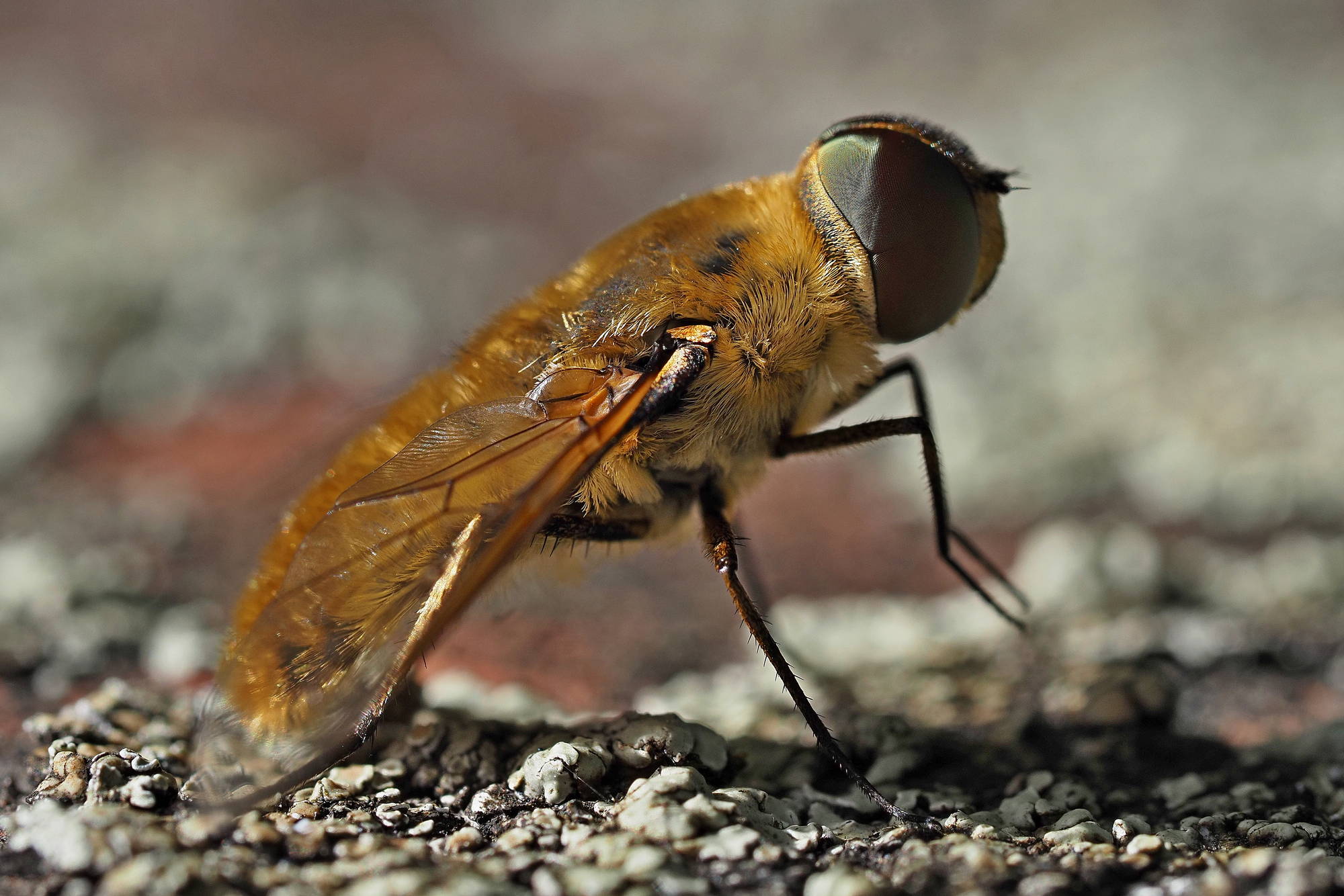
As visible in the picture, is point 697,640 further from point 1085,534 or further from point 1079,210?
point 1079,210

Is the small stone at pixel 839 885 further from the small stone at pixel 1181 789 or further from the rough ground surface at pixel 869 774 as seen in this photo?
the small stone at pixel 1181 789

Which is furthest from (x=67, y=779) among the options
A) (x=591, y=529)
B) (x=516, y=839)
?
(x=591, y=529)

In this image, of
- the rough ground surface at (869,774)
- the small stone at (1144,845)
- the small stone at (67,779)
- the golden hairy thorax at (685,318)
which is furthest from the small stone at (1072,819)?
the small stone at (67,779)

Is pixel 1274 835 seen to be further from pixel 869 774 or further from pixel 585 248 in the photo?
A: pixel 585 248

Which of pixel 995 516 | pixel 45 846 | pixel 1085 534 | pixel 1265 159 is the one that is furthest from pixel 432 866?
pixel 1265 159

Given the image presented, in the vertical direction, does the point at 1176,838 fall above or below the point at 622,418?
below
